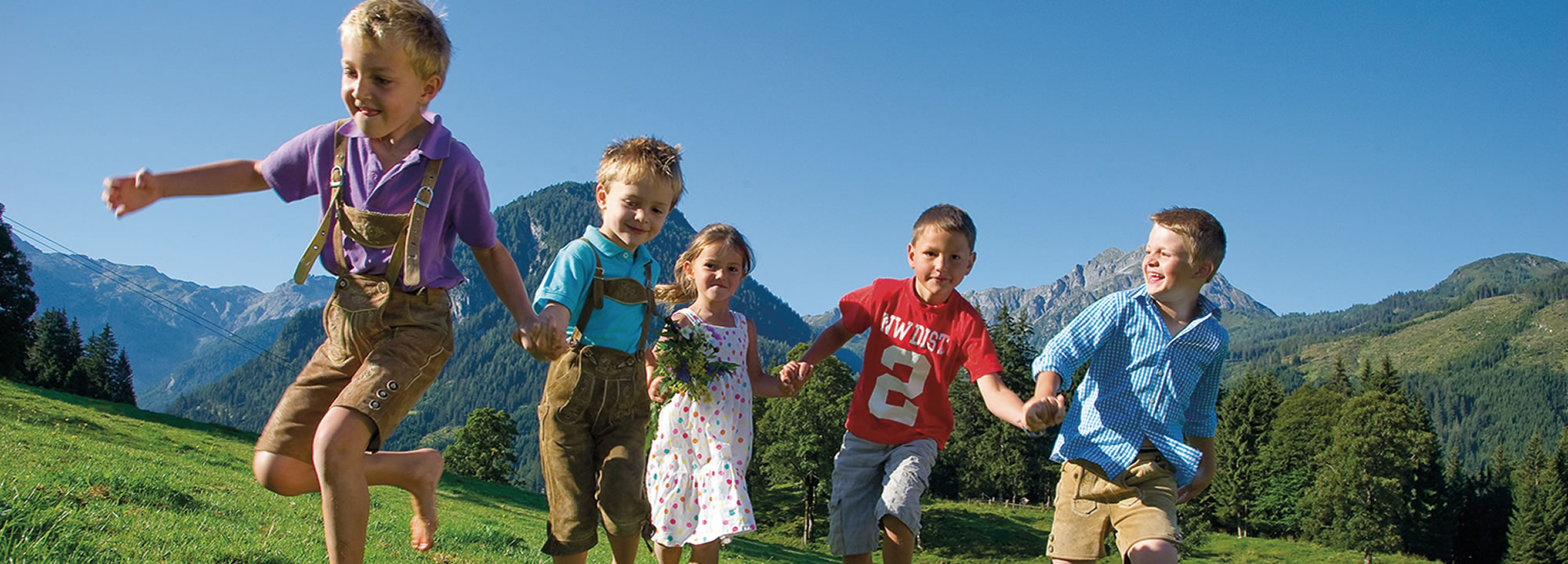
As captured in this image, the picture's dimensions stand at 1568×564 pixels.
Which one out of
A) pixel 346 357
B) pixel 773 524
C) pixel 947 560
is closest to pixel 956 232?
pixel 346 357

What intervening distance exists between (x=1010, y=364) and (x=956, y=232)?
6698 cm

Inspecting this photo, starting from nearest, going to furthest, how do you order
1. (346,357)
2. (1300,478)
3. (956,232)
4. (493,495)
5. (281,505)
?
(346,357) < (956,232) < (281,505) < (493,495) < (1300,478)

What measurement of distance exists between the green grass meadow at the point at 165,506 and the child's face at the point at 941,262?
433 centimetres

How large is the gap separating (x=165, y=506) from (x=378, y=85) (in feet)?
18.4

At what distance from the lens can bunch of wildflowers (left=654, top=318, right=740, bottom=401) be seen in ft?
20.4

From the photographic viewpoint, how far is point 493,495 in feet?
124

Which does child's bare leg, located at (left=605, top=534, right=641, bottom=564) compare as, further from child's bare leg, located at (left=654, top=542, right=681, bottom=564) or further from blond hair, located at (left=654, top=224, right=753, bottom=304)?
blond hair, located at (left=654, top=224, right=753, bottom=304)

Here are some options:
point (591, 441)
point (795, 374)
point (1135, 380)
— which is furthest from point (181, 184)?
point (1135, 380)

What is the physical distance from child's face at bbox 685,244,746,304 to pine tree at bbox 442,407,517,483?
64.2m

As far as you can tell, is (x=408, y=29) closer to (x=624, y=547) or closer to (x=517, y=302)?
(x=517, y=302)

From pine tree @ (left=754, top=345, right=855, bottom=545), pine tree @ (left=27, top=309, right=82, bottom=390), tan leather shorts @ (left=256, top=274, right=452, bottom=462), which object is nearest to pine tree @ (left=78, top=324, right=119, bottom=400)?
pine tree @ (left=27, top=309, right=82, bottom=390)

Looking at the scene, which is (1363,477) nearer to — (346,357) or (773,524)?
(773,524)

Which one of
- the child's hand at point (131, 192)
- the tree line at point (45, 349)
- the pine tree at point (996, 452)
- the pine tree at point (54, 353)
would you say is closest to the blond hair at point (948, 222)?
the child's hand at point (131, 192)

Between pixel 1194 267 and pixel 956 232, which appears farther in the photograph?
pixel 956 232
